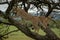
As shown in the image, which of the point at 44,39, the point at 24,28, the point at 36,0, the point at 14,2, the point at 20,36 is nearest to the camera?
the point at 14,2

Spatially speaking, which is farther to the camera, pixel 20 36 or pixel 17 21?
pixel 20 36

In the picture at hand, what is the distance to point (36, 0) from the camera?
1.60 meters

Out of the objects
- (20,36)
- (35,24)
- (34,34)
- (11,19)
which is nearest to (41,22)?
(35,24)

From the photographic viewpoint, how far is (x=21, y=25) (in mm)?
1210

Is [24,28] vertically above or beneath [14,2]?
beneath

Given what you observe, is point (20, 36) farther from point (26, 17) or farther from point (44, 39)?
point (26, 17)

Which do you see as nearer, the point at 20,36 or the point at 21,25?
the point at 21,25

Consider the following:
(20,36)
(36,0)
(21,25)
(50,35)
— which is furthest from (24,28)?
(20,36)

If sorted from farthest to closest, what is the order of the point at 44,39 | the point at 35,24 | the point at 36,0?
the point at 36,0
the point at 44,39
the point at 35,24

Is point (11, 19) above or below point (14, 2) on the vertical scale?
below

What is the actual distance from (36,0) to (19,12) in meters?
0.70

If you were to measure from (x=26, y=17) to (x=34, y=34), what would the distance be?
41cm

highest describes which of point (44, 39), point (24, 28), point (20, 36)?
point (24, 28)

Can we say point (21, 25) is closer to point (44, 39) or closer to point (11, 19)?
point (11, 19)
